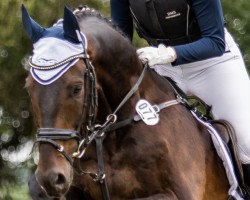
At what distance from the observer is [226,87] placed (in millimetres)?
7641

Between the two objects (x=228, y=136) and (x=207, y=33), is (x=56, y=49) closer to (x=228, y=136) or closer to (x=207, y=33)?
(x=207, y=33)

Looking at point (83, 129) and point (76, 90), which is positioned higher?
point (76, 90)

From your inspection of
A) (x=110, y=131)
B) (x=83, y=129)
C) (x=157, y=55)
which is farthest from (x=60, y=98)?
(x=157, y=55)

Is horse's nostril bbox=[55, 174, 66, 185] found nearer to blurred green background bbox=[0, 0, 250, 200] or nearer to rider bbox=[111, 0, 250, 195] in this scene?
rider bbox=[111, 0, 250, 195]

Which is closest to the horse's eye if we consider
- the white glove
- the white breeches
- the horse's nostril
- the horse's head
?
the horse's head

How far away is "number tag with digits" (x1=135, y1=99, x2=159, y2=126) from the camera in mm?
6895

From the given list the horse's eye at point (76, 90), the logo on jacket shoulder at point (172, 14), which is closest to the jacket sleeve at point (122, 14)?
the logo on jacket shoulder at point (172, 14)

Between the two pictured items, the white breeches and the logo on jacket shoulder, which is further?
the white breeches

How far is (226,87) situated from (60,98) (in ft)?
6.35

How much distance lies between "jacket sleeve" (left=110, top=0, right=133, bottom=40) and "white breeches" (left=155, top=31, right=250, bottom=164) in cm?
52

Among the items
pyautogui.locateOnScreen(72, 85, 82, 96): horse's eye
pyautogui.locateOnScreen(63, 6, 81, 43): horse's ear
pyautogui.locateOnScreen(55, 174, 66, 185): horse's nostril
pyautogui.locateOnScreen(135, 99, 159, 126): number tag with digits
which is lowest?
pyautogui.locateOnScreen(135, 99, 159, 126): number tag with digits

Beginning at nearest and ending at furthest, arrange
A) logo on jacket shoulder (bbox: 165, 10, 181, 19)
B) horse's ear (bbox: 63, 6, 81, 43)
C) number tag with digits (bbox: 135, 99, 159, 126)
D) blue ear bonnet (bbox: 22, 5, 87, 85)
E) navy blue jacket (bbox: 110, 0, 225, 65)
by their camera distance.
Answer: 1. blue ear bonnet (bbox: 22, 5, 87, 85)
2. horse's ear (bbox: 63, 6, 81, 43)
3. number tag with digits (bbox: 135, 99, 159, 126)
4. navy blue jacket (bbox: 110, 0, 225, 65)
5. logo on jacket shoulder (bbox: 165, 10, 181, 19)

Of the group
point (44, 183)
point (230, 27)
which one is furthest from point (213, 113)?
point (230, 27)

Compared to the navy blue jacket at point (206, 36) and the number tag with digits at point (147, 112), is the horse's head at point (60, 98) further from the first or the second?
the navy blue jacket at point (206, 36)
